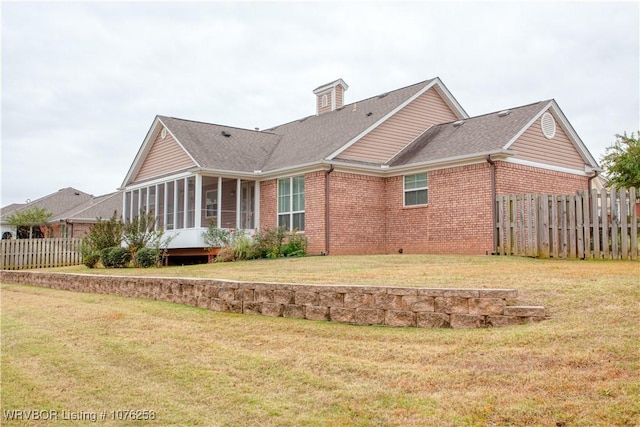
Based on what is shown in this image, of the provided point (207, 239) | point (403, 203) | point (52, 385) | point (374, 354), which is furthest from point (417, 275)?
point (207, 239)

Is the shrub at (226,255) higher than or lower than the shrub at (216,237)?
lower

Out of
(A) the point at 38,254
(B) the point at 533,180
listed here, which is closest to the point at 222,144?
(A) the point at 38,254

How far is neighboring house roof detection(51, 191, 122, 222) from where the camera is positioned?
3719cm

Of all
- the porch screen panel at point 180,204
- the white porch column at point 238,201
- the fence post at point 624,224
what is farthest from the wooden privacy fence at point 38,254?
the fence post at point 624,224

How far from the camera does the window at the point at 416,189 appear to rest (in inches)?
Answer: 740

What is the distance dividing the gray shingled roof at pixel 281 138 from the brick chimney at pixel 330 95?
39.3 inches

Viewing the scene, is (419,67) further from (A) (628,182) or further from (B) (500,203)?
(B) (500,203)

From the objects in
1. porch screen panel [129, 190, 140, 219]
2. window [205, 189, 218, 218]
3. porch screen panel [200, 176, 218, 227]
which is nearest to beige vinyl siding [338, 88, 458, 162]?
porch screen panel [200, 176, 218, 227]

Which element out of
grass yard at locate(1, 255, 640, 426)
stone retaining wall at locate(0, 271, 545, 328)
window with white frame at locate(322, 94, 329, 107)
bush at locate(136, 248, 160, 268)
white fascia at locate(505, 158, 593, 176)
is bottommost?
grass yard at locate(1, 255, 640, 426)

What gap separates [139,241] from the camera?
19.4m

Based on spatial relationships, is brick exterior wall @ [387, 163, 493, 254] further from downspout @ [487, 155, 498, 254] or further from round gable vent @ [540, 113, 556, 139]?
round gable vent @ [540, 113, 556, 139]

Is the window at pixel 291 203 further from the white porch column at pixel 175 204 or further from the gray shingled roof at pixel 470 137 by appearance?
the white porch column at pixel 175 204

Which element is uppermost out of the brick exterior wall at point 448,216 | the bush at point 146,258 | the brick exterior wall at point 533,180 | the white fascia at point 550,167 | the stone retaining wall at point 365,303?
the white fascia at point 550,167

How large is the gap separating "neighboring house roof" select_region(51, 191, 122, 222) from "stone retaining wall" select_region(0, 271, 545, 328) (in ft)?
95.1
